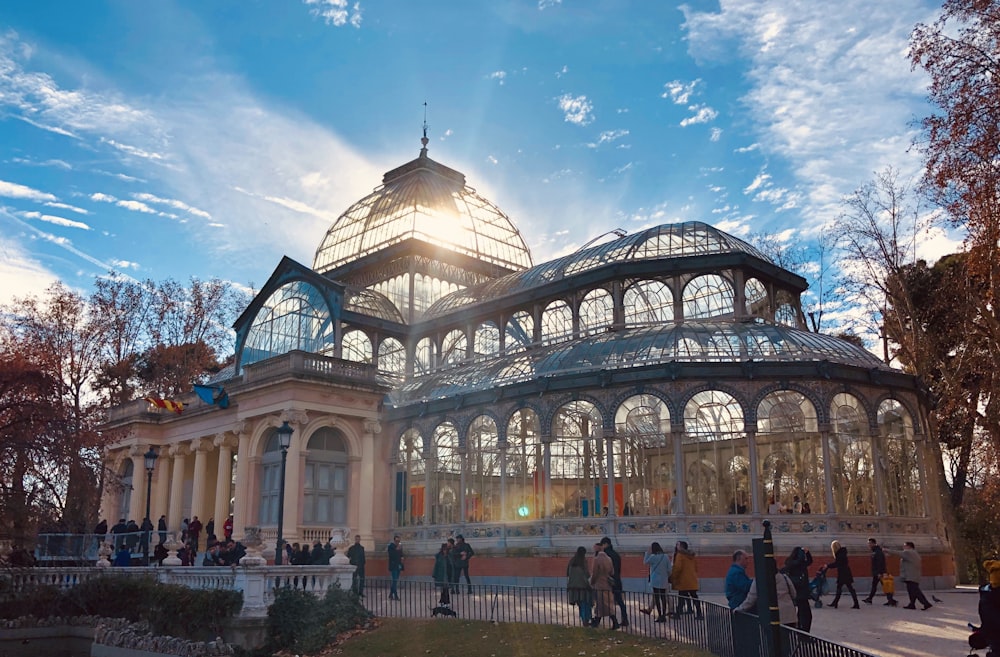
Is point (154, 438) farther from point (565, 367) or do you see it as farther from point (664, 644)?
point (664, 644)

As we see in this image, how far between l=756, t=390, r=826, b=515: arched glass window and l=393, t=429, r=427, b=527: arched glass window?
12.2 meters

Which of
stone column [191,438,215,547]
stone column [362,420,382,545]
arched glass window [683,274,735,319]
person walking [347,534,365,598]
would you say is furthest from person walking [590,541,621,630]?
stone column [191,438,215,547]

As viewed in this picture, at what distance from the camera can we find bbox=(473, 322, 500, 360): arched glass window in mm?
37000

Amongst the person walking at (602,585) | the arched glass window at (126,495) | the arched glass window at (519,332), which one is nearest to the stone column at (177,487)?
the arched glass window at (126,495)

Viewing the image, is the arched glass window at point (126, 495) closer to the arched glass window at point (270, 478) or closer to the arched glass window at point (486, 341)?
the arched glass window at point (270, 478)

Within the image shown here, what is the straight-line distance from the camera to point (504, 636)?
1711 centimetres

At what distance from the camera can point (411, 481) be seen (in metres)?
33.1

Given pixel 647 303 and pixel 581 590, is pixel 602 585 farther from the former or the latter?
pixel 647 303

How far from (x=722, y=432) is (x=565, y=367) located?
221 inches

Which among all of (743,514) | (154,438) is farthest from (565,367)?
(154,438)

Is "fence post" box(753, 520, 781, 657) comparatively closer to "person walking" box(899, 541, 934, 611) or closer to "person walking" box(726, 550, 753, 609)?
"person walking" box(726, 550, 753, 609)

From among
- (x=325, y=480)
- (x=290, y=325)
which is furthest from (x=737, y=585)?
(x=290, y=325)

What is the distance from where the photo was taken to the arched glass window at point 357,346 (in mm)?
37938

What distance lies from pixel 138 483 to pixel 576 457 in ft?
74.8
